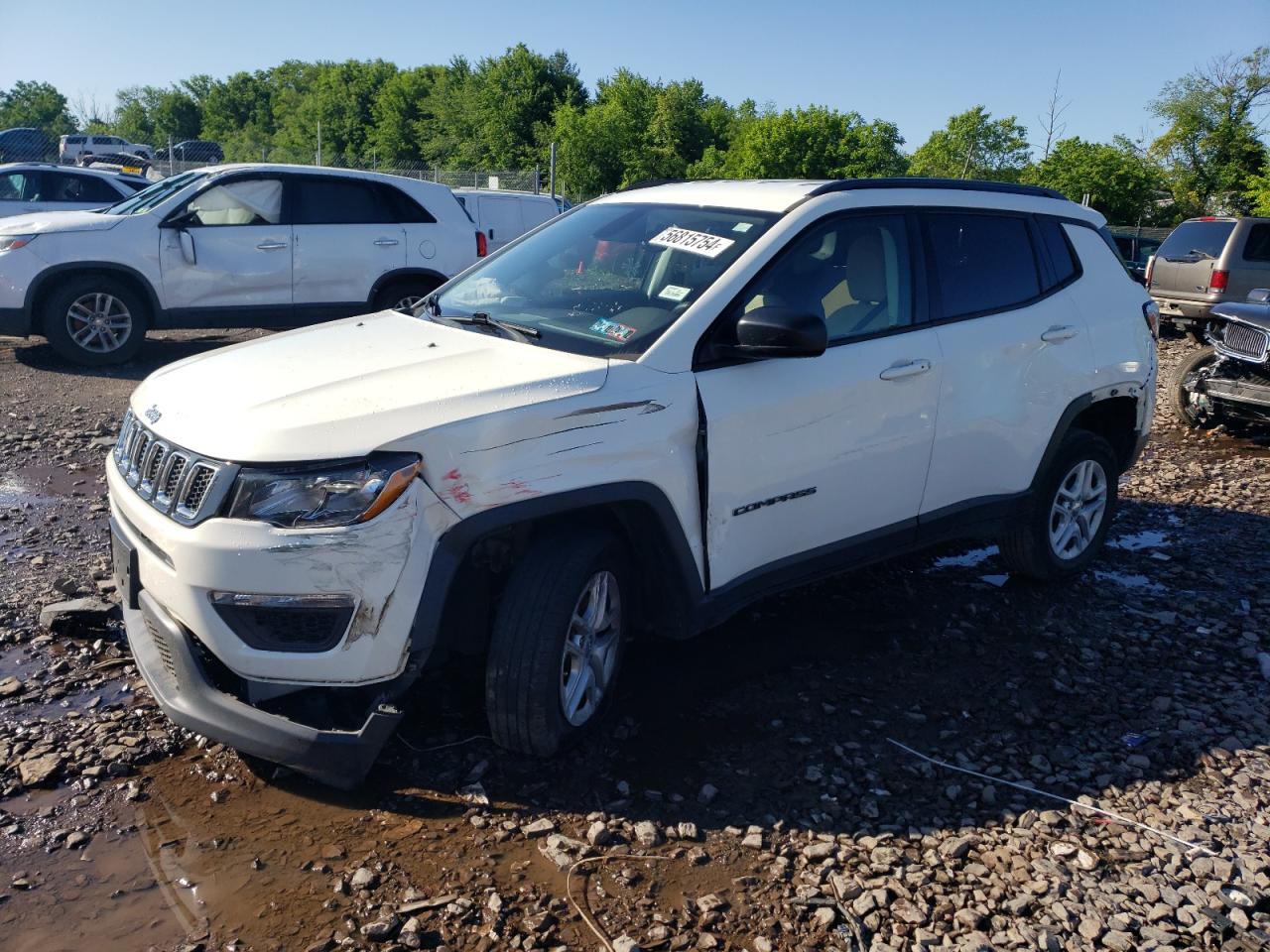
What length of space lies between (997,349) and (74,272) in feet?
26.8

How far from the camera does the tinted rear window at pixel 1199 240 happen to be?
1506cm

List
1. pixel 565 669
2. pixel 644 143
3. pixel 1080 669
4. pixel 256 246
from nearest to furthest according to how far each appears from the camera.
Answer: pixel 565 669 < pixel 1080 669 < pixel 256 246 < pixel 644 143

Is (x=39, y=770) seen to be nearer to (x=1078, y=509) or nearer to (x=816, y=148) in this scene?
(x=1078, y=509)

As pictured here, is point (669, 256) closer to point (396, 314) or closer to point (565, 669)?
point (396, 314)

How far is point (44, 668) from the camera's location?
3.95 meters

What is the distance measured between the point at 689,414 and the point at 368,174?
315 inches

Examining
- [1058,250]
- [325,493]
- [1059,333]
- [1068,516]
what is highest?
[1058,250]

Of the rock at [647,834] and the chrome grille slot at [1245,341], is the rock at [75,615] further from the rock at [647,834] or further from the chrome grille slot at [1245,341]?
the chrome grille slot at [1245,341]

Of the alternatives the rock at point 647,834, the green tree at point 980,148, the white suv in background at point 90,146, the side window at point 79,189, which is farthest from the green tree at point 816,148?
the rock at point 647,834

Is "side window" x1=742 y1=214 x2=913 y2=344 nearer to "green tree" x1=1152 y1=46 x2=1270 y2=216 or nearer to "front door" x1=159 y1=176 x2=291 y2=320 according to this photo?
"front door" x1=159 y1=176 x2=291 y2=320

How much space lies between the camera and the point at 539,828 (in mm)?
3127

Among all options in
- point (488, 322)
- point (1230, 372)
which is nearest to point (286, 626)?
point (488, 322)

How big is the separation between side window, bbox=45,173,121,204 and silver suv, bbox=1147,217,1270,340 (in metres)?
14.8

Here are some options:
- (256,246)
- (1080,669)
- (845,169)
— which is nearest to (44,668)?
(1080,669)
